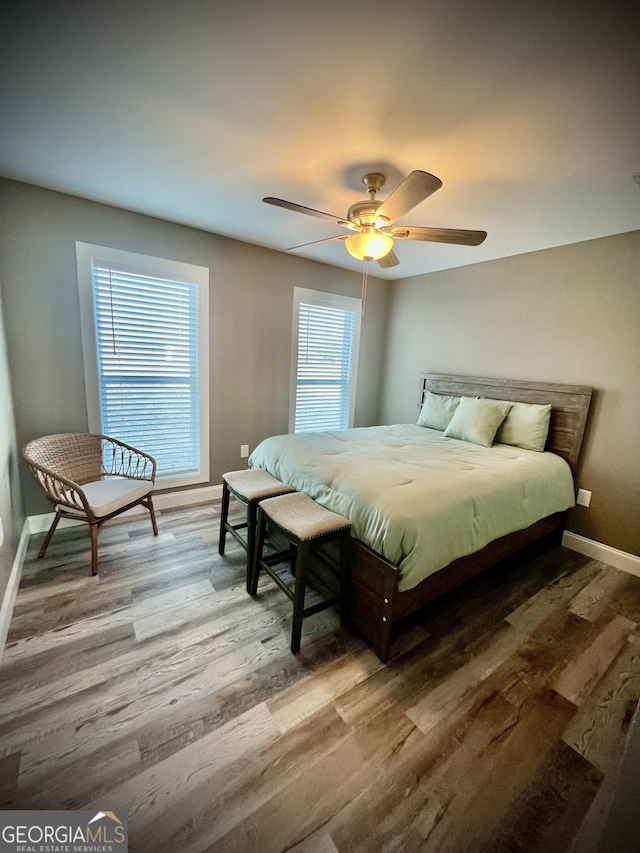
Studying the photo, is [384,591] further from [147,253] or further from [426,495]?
[147,253]

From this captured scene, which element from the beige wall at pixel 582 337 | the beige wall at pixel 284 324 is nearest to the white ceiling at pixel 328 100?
the beige wall at pixel 284 324

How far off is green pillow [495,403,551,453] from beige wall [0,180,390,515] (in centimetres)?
222

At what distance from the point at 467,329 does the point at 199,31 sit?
315cm

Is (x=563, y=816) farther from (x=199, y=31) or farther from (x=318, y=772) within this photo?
(x=199, y=31)

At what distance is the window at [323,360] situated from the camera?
3.74 metres

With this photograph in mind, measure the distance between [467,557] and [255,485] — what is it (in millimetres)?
1364

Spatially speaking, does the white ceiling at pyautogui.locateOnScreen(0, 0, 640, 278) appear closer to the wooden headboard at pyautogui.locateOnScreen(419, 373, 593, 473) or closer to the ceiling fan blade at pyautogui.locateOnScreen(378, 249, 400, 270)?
the ceiling fan blade at pyautogui.locateOnScreen(378, 249, 400, 270)

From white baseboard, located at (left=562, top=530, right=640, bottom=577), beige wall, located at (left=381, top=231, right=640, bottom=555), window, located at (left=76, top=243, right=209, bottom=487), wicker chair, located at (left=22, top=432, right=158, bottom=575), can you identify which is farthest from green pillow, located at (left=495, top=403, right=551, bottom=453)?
wicker chair, located at (left=22, top=432, right=158, bottom=575)

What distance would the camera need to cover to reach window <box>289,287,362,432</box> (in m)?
3.74

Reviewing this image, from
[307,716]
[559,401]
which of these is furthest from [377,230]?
[307,716]

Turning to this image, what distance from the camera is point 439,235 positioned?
1923mm

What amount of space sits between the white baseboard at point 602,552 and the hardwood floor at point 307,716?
547 millimetres

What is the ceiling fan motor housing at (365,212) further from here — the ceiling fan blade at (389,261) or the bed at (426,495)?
the bed at (426,495)

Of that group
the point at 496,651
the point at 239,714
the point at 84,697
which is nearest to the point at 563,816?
the point at 496,651
